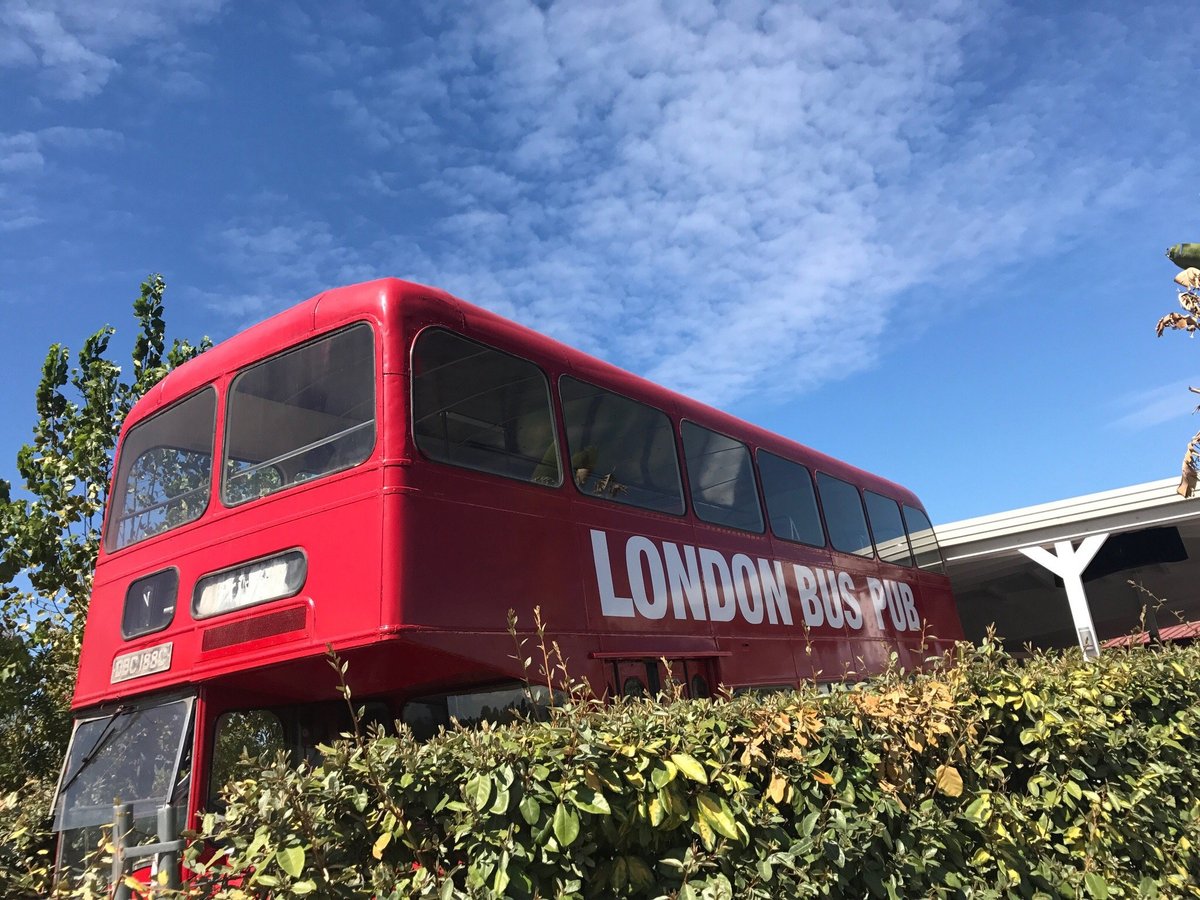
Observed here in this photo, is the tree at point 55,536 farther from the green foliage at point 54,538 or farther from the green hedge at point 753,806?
the green hedge at point 753,806

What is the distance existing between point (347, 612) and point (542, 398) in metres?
1.99

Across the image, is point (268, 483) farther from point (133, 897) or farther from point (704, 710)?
point (704, 710)

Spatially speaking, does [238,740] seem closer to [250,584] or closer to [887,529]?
[250,584]

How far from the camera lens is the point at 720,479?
7.15 metres

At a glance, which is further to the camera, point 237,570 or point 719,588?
point 719,588

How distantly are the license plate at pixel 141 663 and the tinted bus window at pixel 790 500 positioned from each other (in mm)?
4777

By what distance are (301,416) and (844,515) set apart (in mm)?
6099

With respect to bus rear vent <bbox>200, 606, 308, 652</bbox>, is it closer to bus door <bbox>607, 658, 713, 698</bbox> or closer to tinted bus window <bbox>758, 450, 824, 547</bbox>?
bus door <bbox>607, 658, 713, 698</bbox>

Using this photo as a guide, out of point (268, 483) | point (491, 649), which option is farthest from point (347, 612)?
point (268, 483)

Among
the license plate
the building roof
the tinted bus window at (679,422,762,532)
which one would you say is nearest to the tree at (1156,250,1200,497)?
the building roof

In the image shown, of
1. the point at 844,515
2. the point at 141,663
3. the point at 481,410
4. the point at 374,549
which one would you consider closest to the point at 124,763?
the point at 141,663

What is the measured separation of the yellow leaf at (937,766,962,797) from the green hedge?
1 cm

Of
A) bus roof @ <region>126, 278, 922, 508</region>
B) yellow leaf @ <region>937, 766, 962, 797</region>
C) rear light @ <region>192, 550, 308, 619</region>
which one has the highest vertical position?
bus roof @ <region>126, 278, 922, 508</region>

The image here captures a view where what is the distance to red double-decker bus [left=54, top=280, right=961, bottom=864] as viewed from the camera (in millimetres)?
4516
